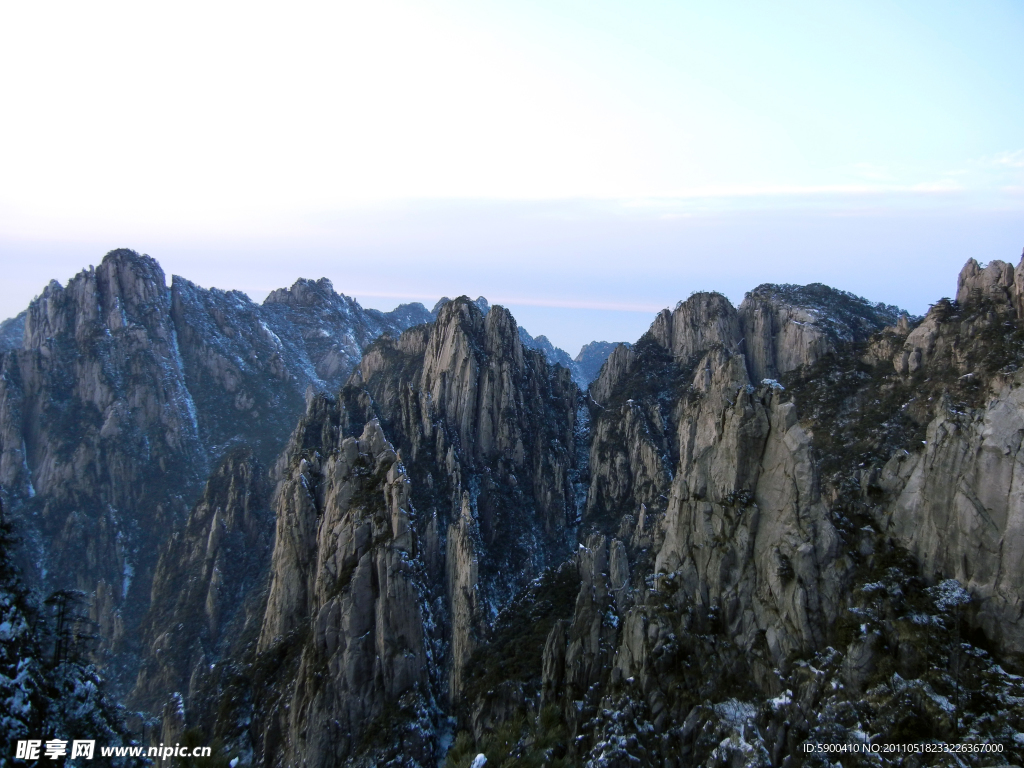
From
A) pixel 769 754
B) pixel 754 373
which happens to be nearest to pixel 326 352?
pixel 754 373

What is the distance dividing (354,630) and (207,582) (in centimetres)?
6086

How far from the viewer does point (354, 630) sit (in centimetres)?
5831

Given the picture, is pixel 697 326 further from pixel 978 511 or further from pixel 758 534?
pixel 978 511

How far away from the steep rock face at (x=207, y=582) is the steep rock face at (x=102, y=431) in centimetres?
1085

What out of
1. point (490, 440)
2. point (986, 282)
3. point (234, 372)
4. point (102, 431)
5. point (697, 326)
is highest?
point (986, 282)

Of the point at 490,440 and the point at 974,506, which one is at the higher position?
the point at 974,506

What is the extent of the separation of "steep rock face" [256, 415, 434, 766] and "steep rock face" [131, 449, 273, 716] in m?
29.4

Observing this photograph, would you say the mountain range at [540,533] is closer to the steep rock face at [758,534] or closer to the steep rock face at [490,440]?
the steep rock face at [758,534]

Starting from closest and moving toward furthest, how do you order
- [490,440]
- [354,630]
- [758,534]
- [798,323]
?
[758,534] → [354,630] → [798,323] → [490,440]

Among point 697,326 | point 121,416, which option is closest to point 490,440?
point 697,326

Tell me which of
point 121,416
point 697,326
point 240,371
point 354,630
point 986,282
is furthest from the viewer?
point 240,371

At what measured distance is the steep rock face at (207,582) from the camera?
94.5m

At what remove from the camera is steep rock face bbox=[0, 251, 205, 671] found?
403 feet

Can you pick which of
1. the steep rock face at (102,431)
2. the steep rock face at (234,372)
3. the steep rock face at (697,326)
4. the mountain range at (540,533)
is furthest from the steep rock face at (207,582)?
the steep rock face at (697,326)
